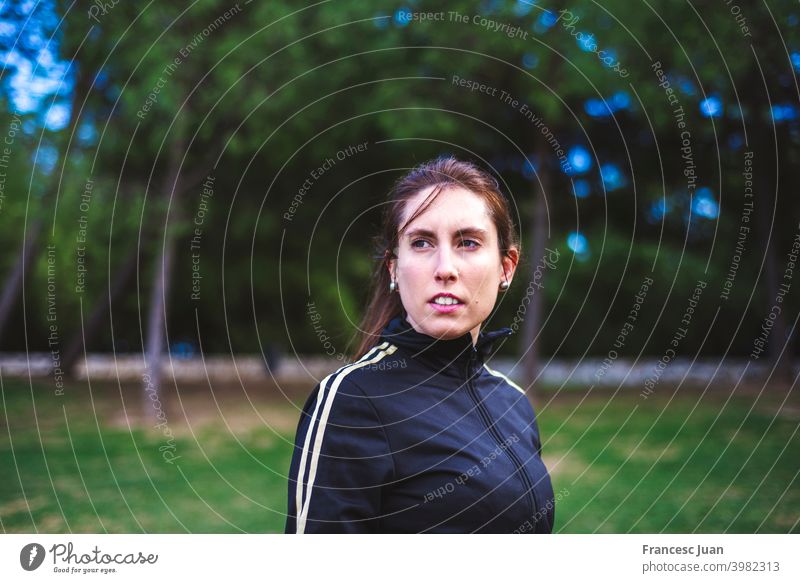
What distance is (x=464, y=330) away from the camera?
2211 mm

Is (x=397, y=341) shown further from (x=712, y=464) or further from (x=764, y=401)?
(x=764, y=401)

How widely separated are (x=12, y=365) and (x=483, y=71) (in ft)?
44.4

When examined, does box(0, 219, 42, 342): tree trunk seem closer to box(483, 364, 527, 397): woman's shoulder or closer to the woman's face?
box(483, 364, 527, 397): woman's shoulder

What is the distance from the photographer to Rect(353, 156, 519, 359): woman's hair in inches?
89.0

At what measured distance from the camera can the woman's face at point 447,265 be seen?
2148 mm

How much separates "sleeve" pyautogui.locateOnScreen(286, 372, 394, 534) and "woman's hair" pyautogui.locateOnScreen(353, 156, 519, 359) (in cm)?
46

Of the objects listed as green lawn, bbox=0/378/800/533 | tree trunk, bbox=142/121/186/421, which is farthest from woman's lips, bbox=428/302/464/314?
tree trunk, bbox=142/121/186/421

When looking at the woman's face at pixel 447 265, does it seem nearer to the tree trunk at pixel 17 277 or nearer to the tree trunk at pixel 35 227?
the tree trunk at pixel 35 227

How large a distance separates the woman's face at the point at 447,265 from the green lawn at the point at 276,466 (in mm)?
4783

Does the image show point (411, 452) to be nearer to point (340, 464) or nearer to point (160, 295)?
point (340, 464)

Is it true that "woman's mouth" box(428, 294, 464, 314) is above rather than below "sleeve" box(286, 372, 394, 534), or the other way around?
above

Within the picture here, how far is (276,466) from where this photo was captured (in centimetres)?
891

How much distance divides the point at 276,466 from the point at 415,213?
23.9 ft
